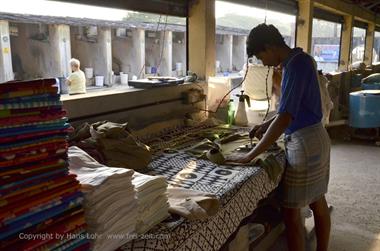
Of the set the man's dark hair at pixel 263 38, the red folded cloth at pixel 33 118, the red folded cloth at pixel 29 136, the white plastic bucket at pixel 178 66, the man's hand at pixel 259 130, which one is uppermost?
the man's dark hair at pixel 263 38

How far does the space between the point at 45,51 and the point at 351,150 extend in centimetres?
442

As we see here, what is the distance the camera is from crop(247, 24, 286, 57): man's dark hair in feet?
6.23

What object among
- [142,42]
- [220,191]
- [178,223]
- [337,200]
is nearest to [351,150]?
[337,200]

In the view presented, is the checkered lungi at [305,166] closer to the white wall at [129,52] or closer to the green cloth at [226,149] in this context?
the green cloth at [226,149]

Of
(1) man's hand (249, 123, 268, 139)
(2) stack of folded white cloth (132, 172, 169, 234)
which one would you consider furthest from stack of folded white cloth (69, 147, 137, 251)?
(1) man's hand (249, 123, 268, 139)

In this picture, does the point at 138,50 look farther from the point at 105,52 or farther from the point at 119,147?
the point at 119,147

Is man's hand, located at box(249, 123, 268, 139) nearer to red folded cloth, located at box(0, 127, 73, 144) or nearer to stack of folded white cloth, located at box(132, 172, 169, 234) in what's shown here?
stack of folded white cloth, located at box(132, 172, 169, 234)

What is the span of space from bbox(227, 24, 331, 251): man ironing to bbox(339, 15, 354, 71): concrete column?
5.69 meters

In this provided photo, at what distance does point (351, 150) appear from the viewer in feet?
16.7

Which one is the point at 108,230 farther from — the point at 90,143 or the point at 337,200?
the point at 337,200

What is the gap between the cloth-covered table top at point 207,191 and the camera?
114cm

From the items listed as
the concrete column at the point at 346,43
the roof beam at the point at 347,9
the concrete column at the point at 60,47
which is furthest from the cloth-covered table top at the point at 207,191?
the concrete column at the point at 346,43

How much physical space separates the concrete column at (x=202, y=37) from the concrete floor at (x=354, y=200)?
165 cm

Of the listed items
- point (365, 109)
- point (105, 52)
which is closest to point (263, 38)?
point (105, 52)
